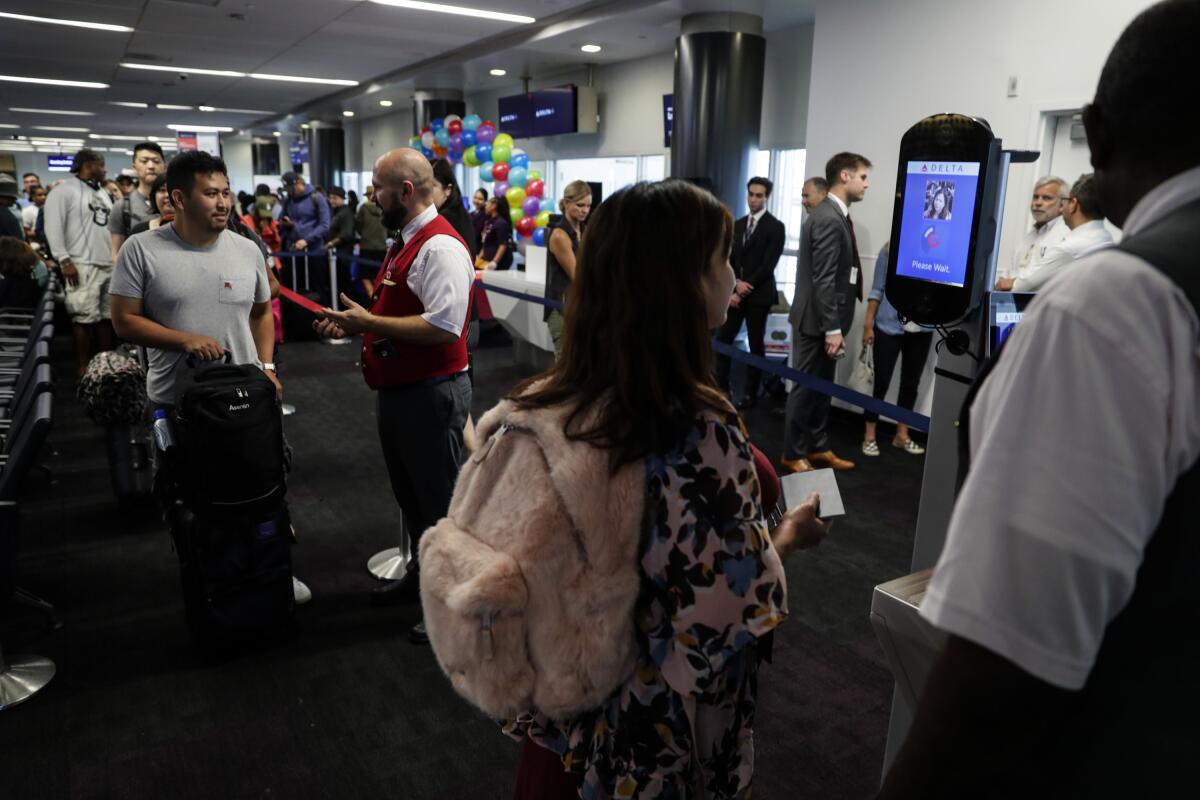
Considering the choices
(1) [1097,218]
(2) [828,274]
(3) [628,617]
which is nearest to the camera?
(3) [628,617]

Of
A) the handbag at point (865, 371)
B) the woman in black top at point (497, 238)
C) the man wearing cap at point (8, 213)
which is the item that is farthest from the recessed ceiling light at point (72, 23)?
the handbag at point (865, 371)

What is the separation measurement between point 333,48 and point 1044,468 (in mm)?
11002

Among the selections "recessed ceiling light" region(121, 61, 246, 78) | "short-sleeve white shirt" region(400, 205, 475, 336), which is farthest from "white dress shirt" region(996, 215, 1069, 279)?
"recessed ceiling light" region(121, 61, 246, 78)

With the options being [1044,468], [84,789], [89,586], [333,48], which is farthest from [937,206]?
[333,48]

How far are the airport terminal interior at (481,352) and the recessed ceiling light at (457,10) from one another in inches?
2.3

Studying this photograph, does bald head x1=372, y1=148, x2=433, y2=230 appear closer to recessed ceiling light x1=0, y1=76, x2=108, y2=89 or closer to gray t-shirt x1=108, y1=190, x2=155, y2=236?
gray t-shirt x1=108, y1=190, x2=155, y2=236

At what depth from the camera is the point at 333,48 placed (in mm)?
10070

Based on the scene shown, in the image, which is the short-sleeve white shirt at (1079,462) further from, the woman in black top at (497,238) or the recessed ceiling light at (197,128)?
the recessed ceiling light at (197,128)

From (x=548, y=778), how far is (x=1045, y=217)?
4.55m

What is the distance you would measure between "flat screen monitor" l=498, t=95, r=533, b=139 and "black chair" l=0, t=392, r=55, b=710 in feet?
31.6

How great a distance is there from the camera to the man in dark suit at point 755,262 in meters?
6.12

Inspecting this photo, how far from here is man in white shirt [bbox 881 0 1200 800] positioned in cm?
62

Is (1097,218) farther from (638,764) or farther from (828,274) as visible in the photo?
(638,764)

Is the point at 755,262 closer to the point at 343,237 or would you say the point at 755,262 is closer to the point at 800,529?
the point at 800,529
